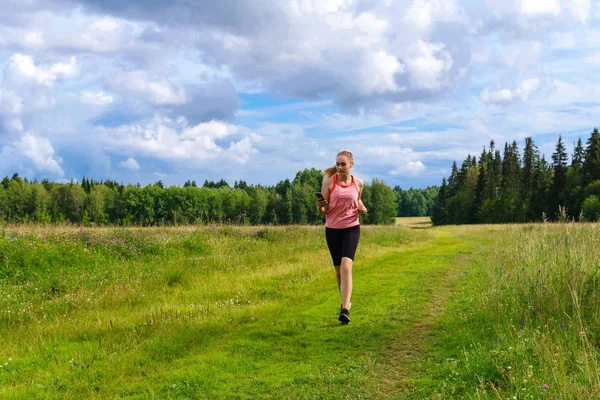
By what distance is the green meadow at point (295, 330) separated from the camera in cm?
507

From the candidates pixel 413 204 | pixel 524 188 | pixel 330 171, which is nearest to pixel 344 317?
pixel 330 171

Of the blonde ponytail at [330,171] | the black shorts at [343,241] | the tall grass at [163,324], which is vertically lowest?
the tall grass at [163,324]

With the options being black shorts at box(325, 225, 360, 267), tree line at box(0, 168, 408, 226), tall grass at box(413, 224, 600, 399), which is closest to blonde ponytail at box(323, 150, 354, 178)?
black shorts at box(325, 225, 360, 267)

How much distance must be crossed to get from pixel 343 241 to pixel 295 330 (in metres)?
1.80

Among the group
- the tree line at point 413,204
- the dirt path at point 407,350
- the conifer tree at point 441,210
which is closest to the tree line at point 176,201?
the conifer tree at point 441,210

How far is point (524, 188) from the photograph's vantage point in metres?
87.0

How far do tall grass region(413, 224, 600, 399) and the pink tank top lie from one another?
2.41 meters

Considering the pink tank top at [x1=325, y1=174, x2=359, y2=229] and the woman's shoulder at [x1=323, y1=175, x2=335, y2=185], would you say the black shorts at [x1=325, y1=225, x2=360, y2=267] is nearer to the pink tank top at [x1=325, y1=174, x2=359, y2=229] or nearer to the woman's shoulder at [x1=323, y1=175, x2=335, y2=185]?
the pink tank top at [x1=325, y1=174, x2=359, y2=229]

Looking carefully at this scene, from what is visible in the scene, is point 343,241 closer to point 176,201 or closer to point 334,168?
point 334,168

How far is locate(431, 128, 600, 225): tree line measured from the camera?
213 feet

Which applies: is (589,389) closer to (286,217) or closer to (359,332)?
(359,332)

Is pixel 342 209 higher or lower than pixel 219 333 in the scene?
higher

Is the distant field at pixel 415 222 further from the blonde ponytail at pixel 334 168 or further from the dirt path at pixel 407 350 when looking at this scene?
the blonde ponytail at pixel 334 168

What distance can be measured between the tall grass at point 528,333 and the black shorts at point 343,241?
6.59 ft
